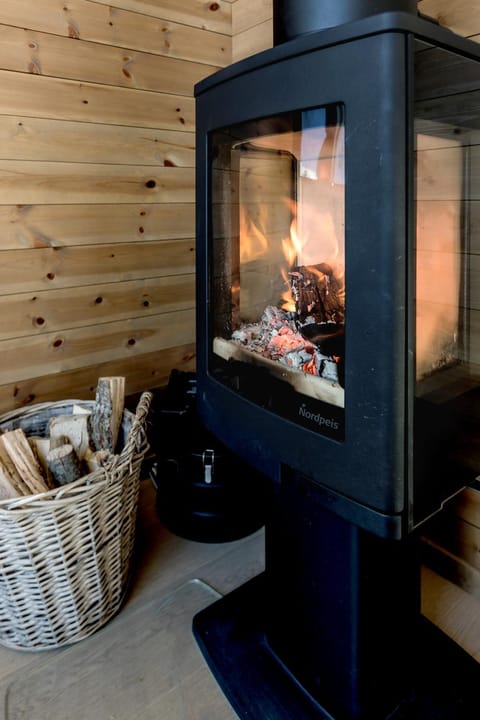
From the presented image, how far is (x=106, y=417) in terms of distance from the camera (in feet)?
4.60

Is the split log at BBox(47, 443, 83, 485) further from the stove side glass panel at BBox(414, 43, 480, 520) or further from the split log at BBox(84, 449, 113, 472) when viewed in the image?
the stove side glass panel at BBox(414, 43, 480, 520)

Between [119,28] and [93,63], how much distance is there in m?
0.14

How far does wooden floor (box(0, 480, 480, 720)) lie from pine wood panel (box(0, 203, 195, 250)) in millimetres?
882

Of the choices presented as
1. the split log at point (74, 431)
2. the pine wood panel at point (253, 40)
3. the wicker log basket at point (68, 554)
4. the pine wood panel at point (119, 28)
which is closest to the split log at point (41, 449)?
the split log at point (74, 431)

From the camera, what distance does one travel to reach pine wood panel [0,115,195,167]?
1509mm

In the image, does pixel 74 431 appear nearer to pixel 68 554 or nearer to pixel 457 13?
pixel 68 554

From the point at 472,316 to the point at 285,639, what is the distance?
72 cm

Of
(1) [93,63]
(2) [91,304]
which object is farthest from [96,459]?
(1) [93,63]

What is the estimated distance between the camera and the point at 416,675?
44.3 inches

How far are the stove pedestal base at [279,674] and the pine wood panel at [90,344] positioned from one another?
81 centimetres

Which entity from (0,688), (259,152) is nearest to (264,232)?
(259,152)

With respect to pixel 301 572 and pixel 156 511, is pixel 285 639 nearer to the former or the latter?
pixel 301 572

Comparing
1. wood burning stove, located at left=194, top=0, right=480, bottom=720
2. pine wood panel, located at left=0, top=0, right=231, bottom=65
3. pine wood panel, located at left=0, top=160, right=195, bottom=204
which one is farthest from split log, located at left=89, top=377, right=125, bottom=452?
pine wood panel, located at left=0, top=0, right=231, bottom=65

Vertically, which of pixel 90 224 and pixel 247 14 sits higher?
pixel 247 14
